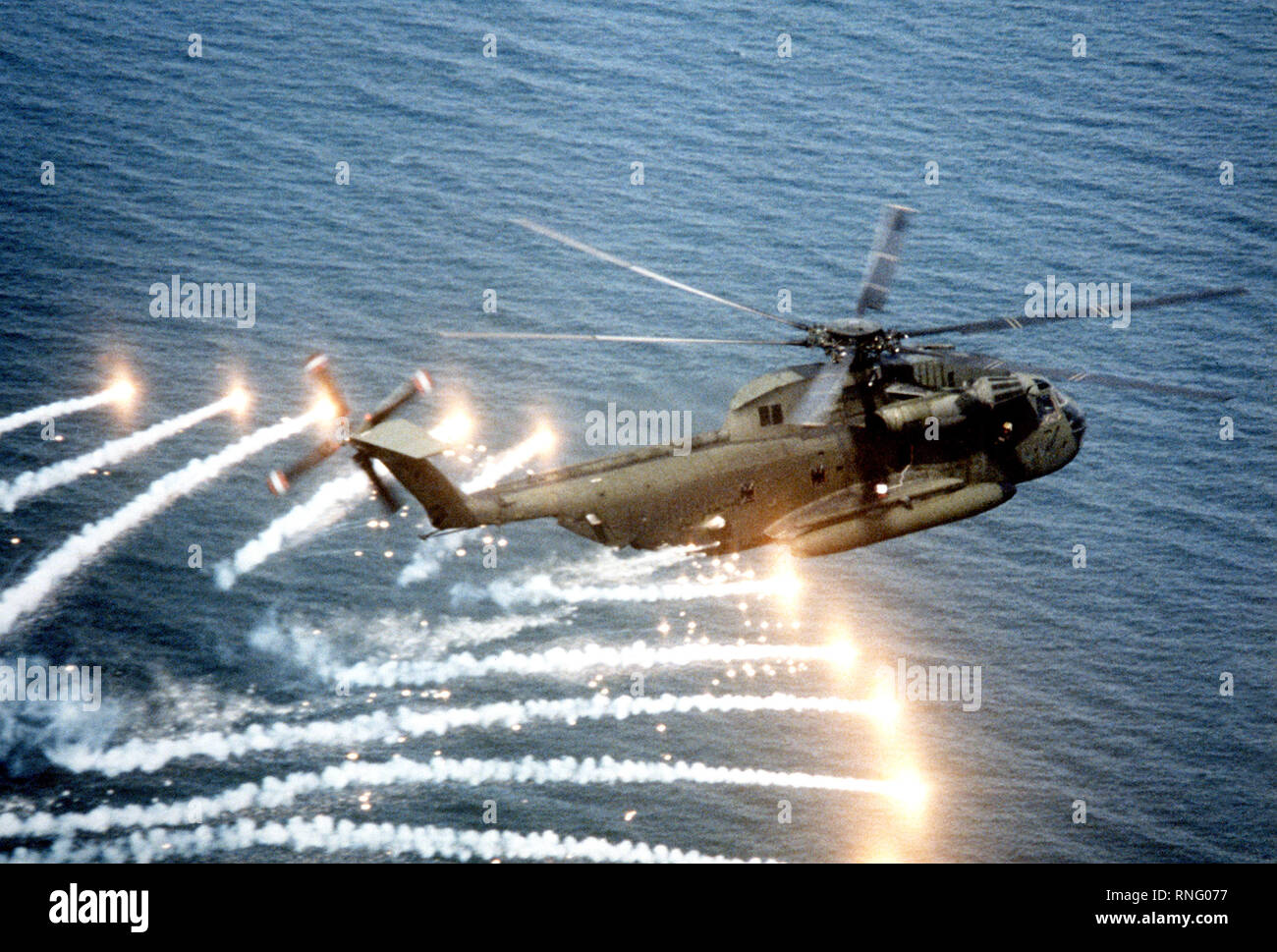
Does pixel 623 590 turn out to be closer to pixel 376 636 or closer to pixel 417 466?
pixel 376 636

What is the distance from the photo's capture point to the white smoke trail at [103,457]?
12538cm

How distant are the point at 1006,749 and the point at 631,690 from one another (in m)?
25.2

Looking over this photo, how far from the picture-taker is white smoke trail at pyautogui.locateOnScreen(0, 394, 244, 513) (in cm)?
12538

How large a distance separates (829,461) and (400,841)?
136ft

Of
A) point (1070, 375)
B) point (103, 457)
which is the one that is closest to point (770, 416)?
point (1070, 375)

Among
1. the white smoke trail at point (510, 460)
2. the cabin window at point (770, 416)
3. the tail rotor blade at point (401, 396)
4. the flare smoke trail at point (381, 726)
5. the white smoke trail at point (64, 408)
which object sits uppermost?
the white smoke trail at point (64, 408)

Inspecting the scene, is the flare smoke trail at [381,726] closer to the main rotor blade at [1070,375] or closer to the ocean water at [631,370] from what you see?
the ocean water at [631,370]

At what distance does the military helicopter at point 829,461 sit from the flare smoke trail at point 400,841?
114 feet

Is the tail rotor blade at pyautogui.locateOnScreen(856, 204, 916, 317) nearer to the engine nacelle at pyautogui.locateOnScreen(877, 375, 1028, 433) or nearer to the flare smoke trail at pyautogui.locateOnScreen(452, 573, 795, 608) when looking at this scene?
the engine nacelle at pyautogui.locateOnScreen(877, 375, 1028, 433)

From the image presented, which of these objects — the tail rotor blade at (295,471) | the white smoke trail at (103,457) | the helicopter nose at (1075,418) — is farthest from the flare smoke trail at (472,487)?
the tail rotor blade at (295,471)

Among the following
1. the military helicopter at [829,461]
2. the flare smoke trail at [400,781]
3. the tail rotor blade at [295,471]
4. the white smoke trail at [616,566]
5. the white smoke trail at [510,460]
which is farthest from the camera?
the white smoke trail at [510,460]
